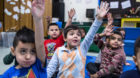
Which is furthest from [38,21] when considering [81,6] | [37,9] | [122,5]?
[81,6]

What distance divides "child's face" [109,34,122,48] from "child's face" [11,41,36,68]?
1.01 meters

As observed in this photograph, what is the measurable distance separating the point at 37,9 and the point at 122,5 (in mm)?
5633

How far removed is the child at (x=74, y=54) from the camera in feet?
4.25

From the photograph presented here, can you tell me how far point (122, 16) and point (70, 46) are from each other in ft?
16.1

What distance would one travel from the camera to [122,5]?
19.6 ft

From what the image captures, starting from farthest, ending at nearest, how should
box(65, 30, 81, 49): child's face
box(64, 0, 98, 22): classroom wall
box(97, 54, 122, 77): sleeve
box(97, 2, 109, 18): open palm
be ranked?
box(64, 0, 98, 22): classroom wall < box(97, 54, 122, 77): sleeve < box(65, 30, 81, 49): child's face < box(97, 2, 109, 18): open palm

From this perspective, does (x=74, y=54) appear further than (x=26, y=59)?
Yes

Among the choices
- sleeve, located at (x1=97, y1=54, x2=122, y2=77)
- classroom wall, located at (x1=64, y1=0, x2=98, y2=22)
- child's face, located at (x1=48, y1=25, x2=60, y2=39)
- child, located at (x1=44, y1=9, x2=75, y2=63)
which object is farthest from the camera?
classroom wall, located at (x1=64, y1=0, x2=98, y2=22)

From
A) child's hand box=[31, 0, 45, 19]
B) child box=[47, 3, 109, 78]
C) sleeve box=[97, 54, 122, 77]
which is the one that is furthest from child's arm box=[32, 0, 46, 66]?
sleeve box=[97, 54, 122, 77]

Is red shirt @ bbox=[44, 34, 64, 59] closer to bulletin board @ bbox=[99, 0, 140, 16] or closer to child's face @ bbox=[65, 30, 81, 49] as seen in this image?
child's face @ bbox=[65, 30, 81, 49]

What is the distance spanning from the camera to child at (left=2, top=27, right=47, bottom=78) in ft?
2.80

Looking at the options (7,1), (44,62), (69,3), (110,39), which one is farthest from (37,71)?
(69,3)

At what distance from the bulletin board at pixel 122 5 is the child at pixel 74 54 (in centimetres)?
495

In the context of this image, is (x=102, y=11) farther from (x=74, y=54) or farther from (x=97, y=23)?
(x=74, y=54)
